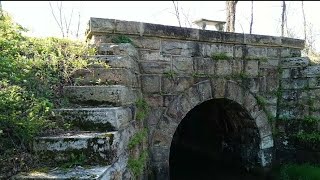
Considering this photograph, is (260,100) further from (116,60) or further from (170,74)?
(116,60)

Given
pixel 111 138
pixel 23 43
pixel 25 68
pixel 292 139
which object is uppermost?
pixel 23 43

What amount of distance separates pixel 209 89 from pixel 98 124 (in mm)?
2727

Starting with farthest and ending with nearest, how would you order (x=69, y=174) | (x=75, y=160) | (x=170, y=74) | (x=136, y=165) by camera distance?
1. (x=170, y=74)
2. (x=136, y=165)
3. (x=75, y=160)
4. (x=69, y=174)

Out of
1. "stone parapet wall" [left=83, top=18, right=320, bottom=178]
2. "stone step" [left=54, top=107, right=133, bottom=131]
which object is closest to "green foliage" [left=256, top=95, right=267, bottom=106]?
"stone parapet wall" [left=83, top=18, right=320, bottom=178]

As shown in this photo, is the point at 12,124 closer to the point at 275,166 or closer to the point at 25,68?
the point at 25,68

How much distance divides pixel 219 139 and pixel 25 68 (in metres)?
4.77

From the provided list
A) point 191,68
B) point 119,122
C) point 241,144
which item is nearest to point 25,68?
point 119,122

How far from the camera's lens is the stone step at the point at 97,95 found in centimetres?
334

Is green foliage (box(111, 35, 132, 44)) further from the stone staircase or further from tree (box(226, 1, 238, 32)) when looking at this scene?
tree (box(226, 1, 238, 32))

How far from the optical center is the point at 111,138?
2.67 metres

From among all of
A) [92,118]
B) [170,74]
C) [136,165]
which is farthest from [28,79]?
[170,74]

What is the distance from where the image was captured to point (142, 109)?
14.7 feet

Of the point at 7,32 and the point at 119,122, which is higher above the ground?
the point at 7,32

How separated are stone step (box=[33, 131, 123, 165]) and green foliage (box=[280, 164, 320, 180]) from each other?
3.96 metres
